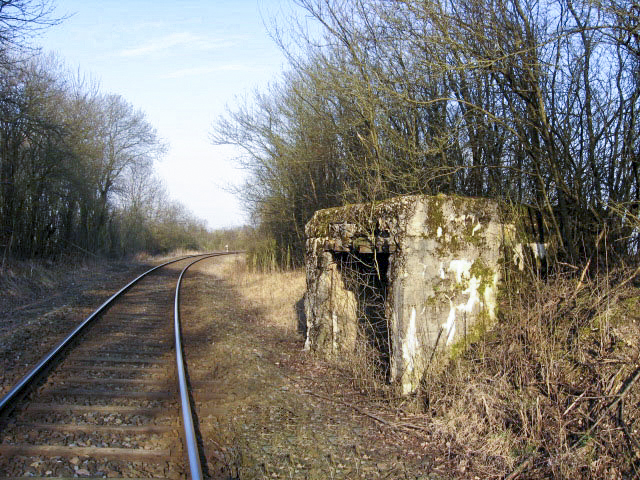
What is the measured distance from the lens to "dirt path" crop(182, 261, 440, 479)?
410 cm

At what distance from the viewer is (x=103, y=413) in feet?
16.6

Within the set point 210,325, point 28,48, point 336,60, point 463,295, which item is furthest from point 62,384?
point 28,48

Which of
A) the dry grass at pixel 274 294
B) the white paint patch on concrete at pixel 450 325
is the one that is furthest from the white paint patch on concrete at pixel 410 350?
the dry grass at pixel 274 294

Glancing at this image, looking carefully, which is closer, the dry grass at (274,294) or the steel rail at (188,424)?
the steel rail at (188,424)

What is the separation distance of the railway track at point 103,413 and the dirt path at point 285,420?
12.1 inches

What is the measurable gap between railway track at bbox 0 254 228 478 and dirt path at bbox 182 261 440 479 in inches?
12.1

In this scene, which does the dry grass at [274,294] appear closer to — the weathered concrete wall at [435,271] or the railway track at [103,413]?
the railway track at [103,413]

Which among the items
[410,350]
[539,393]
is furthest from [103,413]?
[539,393]

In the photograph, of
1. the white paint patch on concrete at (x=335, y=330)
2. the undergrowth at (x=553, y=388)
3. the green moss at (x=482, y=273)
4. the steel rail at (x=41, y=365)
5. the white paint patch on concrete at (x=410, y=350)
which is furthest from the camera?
the white paint patch on concrete at (x=335, y=330)

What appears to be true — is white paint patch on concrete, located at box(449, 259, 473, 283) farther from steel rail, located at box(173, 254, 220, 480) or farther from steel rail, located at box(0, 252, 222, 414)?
steel rail, located at box(0, 252, 222, 414)

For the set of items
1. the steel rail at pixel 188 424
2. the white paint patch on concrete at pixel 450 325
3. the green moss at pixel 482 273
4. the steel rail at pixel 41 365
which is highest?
the green moss at pixel 482 273

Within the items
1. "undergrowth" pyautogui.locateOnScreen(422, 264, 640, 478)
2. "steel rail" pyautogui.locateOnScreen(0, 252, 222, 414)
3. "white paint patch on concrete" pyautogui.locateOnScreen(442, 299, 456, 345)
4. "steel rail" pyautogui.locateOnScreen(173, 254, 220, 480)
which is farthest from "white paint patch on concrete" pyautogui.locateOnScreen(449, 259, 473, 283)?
"steel rail" pyautogui.locateOnScreen(0, 252, 222, 414)

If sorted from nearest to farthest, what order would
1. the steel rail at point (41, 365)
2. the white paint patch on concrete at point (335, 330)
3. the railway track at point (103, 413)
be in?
the railway track at point (103, 413) → the steel rail at point (41, 365) → the white paint patch on concrete at point (335, 330)

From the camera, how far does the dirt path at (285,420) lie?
161 inches
